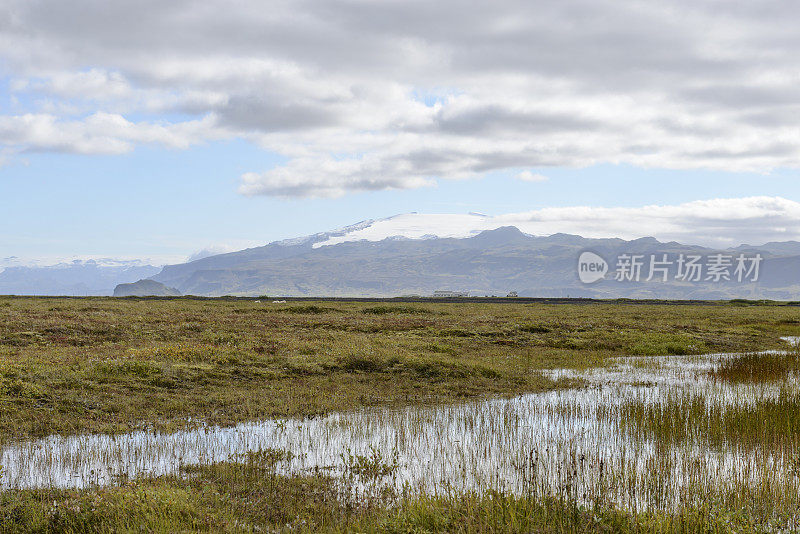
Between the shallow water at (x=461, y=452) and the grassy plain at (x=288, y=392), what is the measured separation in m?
1.04

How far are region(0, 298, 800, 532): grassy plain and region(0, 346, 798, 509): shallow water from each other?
1.04 meters

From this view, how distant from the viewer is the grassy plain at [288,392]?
988 cm

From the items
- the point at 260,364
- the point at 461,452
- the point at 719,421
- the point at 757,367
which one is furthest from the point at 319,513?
the point at 757,367

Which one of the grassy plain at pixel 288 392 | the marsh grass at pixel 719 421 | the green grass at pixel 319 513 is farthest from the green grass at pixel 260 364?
the green grass at pixel 319 513

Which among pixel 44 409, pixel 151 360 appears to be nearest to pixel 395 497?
pixel 44 409

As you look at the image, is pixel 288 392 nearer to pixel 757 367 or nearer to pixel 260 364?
pixel 260 364

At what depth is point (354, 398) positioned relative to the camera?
21.8 metres

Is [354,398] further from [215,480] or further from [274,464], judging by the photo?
[215,480]

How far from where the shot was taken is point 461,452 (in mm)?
14406

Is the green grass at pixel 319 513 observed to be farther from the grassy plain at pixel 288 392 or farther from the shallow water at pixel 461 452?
the shallow water at pixel 461 452

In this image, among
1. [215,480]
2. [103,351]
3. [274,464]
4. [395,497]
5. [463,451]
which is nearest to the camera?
[395,497]

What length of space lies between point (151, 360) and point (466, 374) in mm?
14008

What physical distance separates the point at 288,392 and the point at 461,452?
1008cm

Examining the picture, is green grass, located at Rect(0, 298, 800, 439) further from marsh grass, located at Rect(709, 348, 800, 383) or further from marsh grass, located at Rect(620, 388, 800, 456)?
marsh grass, located at Rect(620, 388, 800, 456)
